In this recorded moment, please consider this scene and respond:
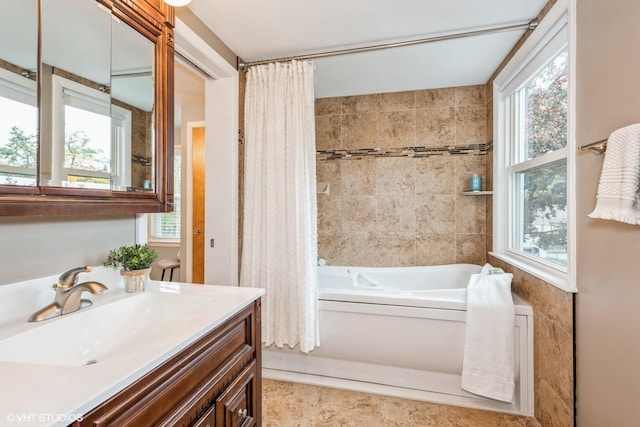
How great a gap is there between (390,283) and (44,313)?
248cm

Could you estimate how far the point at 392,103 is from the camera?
2.94 m

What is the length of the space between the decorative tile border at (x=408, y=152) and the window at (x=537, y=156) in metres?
0.31

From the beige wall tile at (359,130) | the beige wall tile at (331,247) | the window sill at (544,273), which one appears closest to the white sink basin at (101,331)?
the window sill at (544,273)

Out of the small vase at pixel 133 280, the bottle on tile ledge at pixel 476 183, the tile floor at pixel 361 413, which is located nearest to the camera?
the small vase at pixel 133 280

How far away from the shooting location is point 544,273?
5.62 ft

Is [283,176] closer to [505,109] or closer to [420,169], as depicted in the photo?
[420,169]

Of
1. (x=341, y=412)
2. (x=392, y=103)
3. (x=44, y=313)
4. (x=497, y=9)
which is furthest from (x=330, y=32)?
(x=341, y=412)

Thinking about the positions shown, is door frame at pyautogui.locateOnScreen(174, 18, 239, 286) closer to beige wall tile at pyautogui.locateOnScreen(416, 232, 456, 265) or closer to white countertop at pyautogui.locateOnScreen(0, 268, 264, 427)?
white countertop at pyautogui.locateOnScreen(0, 268, 264, 427)

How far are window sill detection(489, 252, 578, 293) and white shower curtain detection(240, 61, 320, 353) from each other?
136cm

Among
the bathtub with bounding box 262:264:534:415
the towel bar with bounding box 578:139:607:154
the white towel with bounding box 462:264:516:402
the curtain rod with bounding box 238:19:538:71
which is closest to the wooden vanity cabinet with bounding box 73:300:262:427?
the bathtub with bounding box 262:264:534:415

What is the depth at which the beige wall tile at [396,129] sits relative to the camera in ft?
9.53

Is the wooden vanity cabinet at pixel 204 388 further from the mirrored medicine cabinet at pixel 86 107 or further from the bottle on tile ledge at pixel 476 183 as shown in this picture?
the bottle on tile ledge at pixel 476 183

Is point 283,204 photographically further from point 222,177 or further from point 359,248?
point 359,248

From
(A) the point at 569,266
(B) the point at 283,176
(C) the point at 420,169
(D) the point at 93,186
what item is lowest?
(A) the point at 569,266
